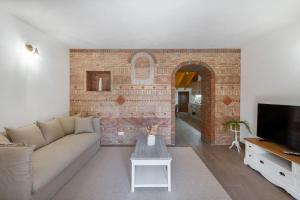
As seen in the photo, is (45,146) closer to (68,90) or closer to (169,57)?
(68,90)

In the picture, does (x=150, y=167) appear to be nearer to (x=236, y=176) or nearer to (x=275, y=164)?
(x=236, y=176)

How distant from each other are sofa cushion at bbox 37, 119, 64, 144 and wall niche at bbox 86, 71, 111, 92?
67.7 inches

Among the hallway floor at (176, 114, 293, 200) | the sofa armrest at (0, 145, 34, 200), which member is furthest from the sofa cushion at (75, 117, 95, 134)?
the hallway floor at (176, 114, 293, 200)

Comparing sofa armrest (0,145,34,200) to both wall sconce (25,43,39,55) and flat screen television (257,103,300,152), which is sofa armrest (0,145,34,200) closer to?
wall sconce (25,43,39,55)

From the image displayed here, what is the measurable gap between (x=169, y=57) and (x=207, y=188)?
11.3 ft

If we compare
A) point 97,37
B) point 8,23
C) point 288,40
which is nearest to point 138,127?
point 97,37

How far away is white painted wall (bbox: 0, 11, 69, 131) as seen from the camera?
110 inches

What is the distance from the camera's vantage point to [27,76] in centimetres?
328

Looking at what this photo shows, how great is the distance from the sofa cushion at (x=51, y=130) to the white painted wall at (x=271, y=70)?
447 centimetres

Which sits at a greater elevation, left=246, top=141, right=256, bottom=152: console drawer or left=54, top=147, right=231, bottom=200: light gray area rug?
left=246, top=141, right=256, bottom=152: console drawer

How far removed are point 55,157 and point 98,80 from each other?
307 cm

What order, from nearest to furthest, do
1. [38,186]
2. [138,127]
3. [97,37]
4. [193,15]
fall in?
[38,186] → [193,15] → [97,37] → [138,127]

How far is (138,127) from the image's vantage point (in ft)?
16.3

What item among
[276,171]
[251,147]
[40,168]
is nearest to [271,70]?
[251,147]
